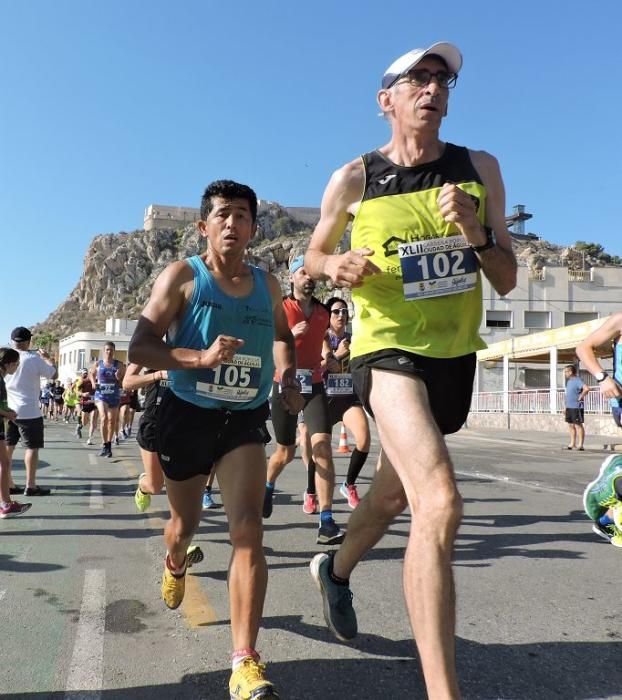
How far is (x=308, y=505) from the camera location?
21.7 feet

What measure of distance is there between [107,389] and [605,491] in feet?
32.1

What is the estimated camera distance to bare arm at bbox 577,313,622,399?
4906 mm

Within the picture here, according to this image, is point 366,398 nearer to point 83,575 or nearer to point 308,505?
point 83,575

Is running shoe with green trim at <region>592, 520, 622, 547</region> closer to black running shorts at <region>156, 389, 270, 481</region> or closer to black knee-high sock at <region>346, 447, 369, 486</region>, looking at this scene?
black knee-high sock at <region>346, 447, 369, 486</region>

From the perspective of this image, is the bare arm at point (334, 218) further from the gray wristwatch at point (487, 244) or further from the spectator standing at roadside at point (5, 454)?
the spectator standing at roadside at point (5, 454)

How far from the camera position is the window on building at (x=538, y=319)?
5476 centimetres

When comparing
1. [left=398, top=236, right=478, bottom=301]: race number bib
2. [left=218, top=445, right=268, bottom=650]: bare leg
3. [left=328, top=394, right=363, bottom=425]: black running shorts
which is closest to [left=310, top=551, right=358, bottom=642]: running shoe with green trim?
[left=218, top=445, right=268, bottom=650]: bare leg

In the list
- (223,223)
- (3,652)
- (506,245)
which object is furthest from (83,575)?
(506,245)

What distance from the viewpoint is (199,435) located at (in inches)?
117

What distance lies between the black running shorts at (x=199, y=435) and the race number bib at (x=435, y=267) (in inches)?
37.1

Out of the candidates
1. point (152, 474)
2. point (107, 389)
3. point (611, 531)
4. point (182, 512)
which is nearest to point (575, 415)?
point (107, 389)

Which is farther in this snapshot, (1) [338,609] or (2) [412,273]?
(1) [338,609]

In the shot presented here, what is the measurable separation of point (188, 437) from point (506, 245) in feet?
5.23

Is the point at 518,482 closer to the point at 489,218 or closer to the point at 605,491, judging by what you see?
the point at 605,491
